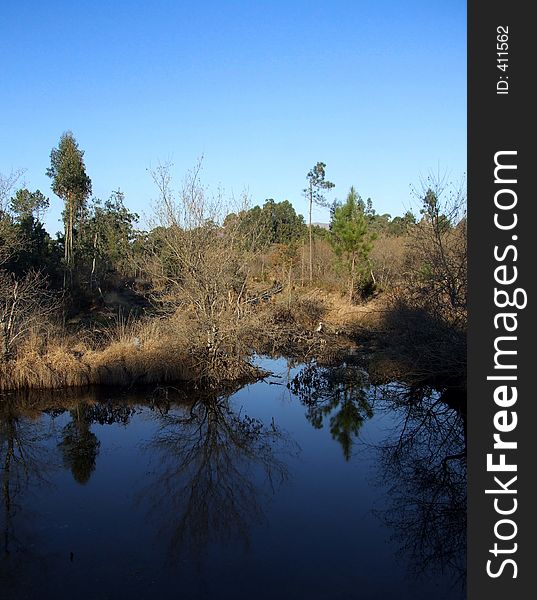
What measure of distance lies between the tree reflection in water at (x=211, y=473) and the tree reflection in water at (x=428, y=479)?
6.47ft

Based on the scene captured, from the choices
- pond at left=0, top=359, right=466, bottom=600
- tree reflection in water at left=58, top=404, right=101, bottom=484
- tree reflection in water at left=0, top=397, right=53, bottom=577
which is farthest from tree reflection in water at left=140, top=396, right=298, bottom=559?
tree reflection in water at left=0, top=397, right=53, bottom=577

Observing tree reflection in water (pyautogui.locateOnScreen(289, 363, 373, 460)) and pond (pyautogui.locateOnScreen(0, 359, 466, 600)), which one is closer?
pond (pyautogui.locateOnScreen(0, 359, 466, 600))

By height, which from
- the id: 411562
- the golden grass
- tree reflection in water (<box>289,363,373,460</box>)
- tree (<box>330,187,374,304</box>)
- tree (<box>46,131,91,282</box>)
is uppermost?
tree (<box>46,131,91,282</box>)

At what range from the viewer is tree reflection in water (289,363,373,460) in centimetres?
1204

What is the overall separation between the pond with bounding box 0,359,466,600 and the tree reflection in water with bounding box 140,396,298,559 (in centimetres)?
3

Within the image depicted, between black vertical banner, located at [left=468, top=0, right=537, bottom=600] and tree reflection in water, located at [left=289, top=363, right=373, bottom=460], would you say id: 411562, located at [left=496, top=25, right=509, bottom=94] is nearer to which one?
black vertical banner, located at [left=468, top=0, right=537, bottom=600]

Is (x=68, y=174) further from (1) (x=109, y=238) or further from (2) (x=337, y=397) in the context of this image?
(2) (x=337, y=397)

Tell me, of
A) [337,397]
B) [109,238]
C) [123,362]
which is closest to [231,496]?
[337,397]

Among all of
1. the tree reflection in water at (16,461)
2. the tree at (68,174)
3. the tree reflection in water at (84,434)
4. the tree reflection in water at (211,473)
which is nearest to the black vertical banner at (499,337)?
the tree reflection in water at (211,473)

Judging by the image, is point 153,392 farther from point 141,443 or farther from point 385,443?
point 385,443

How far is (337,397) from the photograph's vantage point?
47.4 ft

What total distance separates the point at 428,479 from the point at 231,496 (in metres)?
3.38

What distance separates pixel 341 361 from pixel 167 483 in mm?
10435

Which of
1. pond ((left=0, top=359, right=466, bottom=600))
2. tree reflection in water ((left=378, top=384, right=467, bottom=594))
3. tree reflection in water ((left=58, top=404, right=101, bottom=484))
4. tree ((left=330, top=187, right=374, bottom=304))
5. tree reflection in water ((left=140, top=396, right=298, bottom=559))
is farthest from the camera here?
tree ((left=330, top=187, right=374, bottom=304))
